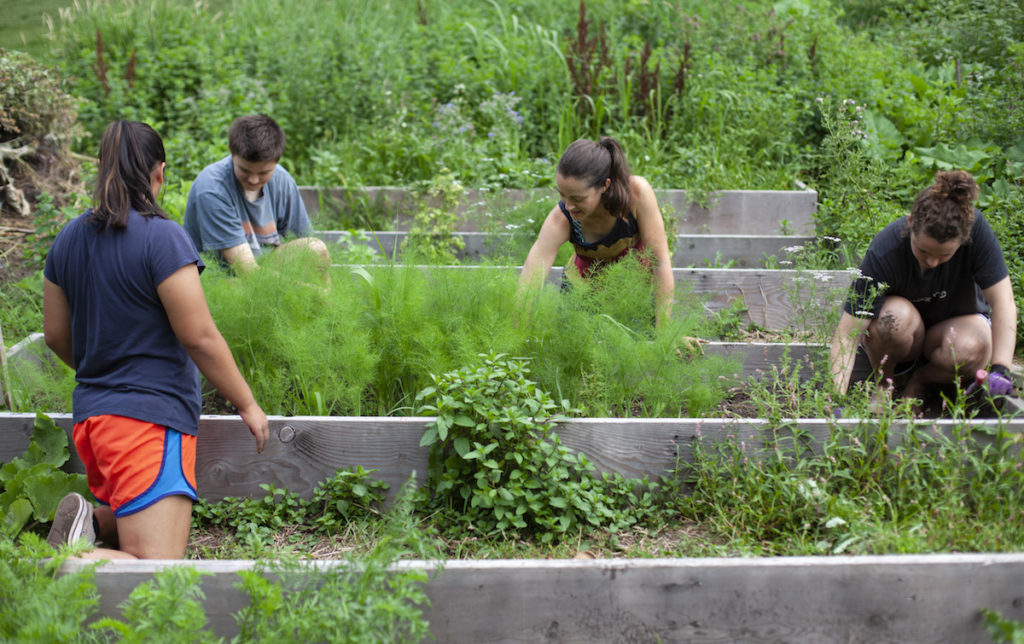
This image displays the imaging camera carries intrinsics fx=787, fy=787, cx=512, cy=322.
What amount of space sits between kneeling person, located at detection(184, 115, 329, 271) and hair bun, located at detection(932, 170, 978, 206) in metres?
2.48

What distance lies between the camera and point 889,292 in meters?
3.25

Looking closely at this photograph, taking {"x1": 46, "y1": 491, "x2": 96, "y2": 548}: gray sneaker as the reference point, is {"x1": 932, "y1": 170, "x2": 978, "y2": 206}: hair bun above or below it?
above

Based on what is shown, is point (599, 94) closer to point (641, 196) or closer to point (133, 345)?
point (641, 196)

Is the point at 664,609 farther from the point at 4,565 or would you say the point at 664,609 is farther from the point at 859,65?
the point at 859,65

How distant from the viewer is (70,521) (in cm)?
228

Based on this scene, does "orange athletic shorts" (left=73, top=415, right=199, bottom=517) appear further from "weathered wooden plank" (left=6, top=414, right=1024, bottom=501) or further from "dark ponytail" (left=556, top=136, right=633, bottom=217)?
"dark ponytail" (left=556, top=136, right=633, bottom=217)

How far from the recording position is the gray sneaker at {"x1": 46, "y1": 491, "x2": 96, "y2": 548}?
7.42ft

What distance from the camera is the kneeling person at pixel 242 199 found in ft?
11.5

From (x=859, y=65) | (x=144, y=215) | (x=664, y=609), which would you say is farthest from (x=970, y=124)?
(x=144, y=215)

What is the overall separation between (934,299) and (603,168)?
4.82 ft

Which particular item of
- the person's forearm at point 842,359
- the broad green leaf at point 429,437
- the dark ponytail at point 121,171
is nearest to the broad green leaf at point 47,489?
the dark ponytail at point 121,171

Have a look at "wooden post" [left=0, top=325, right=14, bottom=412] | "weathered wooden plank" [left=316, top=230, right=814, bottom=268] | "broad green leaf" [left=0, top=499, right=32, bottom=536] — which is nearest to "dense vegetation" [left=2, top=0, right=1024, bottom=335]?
"weathered wooden plank" [left=316, top=230, right=814, bottom=268]

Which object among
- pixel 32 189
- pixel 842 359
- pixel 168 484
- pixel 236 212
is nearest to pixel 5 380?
pixel 168 484

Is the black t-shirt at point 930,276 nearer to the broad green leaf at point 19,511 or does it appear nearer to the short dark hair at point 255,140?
the short dark hair at point 255,140
